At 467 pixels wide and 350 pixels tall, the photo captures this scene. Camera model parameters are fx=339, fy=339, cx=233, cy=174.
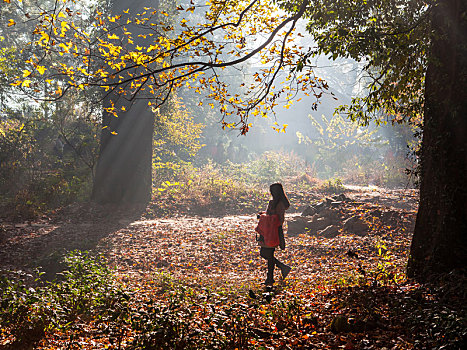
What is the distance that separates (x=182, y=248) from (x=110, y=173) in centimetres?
626

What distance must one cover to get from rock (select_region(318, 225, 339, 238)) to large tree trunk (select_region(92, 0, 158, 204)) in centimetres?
803

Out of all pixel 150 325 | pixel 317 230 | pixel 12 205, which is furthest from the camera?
pixel 12 205

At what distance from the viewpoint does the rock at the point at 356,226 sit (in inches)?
Answer: 384

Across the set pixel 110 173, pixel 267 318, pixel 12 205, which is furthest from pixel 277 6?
pixel 12 205

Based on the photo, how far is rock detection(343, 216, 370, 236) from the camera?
9.75 metres

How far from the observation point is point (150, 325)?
11.4 ft

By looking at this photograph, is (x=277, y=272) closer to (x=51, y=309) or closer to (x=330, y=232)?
(x=330, y=232)

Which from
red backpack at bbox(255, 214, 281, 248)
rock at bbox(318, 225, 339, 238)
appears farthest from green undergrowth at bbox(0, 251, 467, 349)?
rock at bbox(318, 225, 339, 238)

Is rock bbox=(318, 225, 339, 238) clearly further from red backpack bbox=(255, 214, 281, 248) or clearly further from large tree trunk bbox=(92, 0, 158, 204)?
large tree trunk bbox=(92, 0, 158, 204)

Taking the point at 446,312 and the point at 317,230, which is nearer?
the point at 446,312

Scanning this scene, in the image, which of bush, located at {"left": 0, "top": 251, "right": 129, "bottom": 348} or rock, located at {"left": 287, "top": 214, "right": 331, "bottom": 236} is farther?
rock, located at {"left": 287, "top": 214, "right": 331, "bottom": 236}

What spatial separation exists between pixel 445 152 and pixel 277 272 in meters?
4.21

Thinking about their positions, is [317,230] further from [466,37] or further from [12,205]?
[12,205]

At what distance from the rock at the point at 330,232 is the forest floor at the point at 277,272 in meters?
0.03
